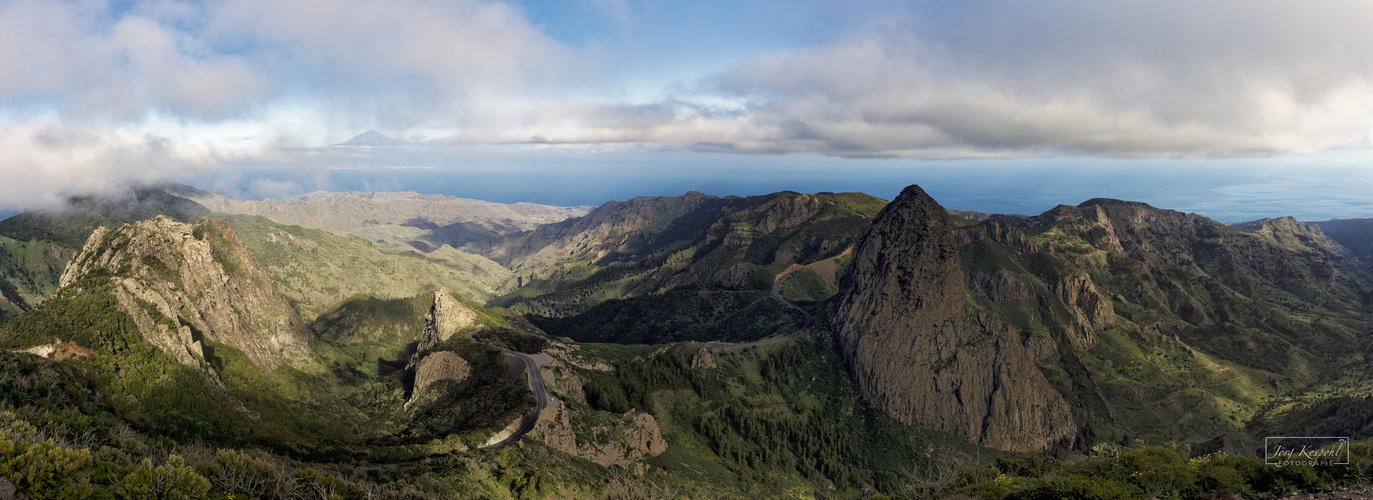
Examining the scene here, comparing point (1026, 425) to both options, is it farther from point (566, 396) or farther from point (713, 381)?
point (566, 396)

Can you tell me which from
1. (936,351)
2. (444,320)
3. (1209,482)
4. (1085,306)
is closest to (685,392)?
(444,320)

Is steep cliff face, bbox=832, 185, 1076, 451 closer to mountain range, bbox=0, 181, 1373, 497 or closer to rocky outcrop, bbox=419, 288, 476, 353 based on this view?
mountain range, bbox=0, 181, 1373, 497

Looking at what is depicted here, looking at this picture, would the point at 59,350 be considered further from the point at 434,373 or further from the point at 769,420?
the point at 769,420

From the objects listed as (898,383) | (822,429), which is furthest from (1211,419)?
(822,429)

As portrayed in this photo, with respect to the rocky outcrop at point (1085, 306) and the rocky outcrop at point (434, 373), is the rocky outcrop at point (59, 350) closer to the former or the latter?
the rocky outcrop at point (434, 373)

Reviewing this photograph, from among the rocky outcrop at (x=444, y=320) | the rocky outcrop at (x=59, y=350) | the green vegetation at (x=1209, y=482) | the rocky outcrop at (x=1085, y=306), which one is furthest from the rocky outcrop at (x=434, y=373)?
the rocky outcrop at (x=1085, y=306)

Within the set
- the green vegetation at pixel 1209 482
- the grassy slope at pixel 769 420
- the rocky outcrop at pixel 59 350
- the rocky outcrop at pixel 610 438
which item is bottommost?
the grassy slope at pixel 769 420

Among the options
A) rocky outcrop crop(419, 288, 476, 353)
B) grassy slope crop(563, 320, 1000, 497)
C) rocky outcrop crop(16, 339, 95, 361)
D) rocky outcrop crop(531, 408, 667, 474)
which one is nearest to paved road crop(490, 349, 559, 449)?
rocky outcrop crop(531, 408, 667, 474)
